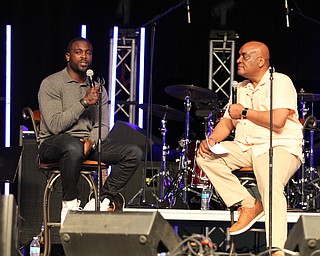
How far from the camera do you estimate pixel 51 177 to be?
6.52 m

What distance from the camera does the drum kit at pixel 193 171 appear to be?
26.1ft

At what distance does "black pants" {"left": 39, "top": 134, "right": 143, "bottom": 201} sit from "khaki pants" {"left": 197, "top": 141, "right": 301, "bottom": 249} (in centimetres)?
55

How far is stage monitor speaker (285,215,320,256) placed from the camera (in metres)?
4.30

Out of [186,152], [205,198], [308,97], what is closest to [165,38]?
[186,152]

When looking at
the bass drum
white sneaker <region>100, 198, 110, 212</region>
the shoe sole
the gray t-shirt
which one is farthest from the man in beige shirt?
the bass drum

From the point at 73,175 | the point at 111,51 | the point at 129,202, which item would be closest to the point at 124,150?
the point at 73,175

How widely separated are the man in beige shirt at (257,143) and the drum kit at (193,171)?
146cm

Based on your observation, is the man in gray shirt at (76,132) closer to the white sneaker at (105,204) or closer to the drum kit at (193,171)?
the white sneaker at (105,204)

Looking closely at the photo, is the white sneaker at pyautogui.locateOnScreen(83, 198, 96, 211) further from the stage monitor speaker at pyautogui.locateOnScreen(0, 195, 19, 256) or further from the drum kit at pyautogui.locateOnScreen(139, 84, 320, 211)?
the stage monitor speaker at pyautogui.locateOnScreen(0, 195, 19, 256)

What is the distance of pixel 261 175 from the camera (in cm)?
604

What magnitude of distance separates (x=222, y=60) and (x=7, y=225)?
4977 millimetres

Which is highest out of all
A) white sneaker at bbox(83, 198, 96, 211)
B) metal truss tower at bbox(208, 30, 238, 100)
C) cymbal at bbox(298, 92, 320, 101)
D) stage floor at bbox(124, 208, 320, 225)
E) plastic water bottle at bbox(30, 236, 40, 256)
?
metal truss tower at bbox(208, 30, 238, 100)

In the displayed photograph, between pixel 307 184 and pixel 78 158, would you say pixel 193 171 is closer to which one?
pixel 307 184

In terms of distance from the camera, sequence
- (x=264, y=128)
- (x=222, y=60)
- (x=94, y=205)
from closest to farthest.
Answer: (x=264, y=128)
(x=94, y=205)
(x=222, y=60)
